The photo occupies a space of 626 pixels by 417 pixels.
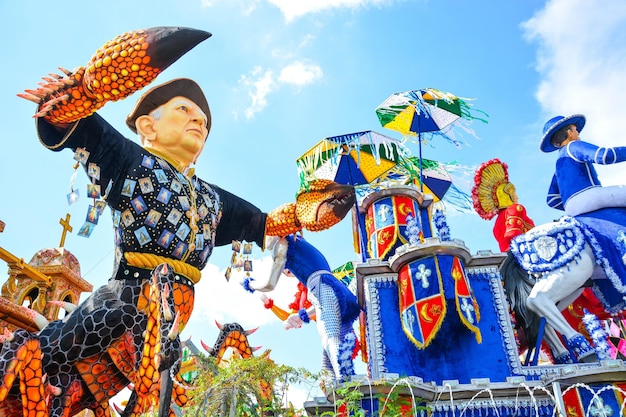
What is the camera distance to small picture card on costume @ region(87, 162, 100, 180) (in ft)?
16.9

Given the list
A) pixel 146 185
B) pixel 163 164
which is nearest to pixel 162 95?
pixel 163 164

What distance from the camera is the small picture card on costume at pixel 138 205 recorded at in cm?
529

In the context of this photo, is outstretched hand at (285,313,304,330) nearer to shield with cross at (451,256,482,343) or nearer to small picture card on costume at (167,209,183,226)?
shield with cross at (451,256,482,343)

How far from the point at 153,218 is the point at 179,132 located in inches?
48.8

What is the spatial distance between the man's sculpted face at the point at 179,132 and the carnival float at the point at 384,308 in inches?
45.1

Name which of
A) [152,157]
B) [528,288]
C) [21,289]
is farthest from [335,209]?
[21,289]

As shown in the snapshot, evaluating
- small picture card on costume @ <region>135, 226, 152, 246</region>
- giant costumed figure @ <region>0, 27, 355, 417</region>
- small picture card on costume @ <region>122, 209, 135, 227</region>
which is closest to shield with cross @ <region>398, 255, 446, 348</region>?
giant costumed figure @ <region>0, 27, 355, 417</region>

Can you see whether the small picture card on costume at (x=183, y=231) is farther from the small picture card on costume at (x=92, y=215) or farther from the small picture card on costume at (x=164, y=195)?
the small picture card on costume at (x=92, y=215)

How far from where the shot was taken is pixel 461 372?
8.05 metres

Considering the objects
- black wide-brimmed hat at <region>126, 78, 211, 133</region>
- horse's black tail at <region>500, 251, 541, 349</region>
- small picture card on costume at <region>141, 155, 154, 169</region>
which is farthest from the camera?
horse's black tail at <region>500, 251, 541, 349</region>

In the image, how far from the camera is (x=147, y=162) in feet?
18.1

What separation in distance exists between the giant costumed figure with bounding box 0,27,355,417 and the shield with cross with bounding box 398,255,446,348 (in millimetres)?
3667

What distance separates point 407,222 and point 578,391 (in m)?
3.69

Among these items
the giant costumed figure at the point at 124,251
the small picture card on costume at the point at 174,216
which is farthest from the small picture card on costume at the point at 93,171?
the small picture card on costume at the point at 174,216
